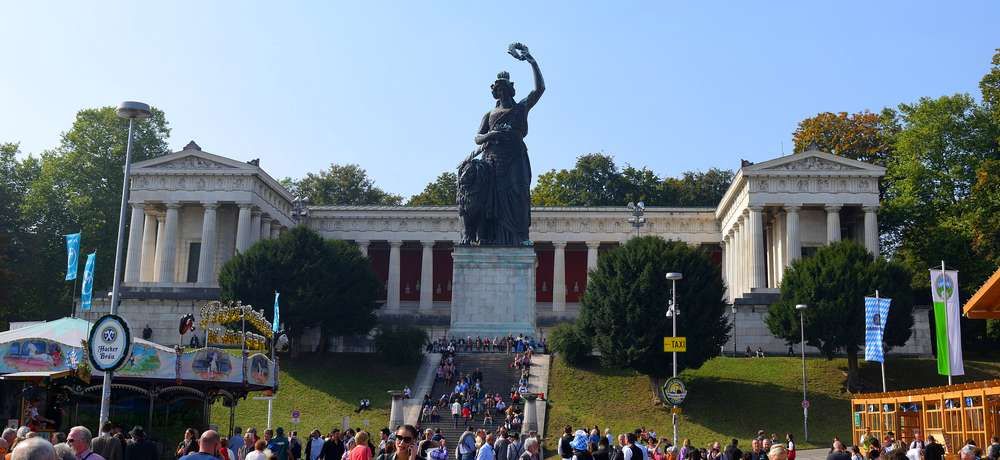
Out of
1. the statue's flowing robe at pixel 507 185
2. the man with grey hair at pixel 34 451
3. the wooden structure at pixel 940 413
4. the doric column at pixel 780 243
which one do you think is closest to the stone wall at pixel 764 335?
the doric column at pixel 780 243

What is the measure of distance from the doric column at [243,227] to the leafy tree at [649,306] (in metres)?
31.3

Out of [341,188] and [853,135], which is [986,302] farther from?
[341,188]

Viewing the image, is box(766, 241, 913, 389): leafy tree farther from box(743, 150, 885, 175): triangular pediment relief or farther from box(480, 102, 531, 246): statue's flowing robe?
box(480, 102, 531, 246): statue's flowing robe

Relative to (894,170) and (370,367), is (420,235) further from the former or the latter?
(894,170)

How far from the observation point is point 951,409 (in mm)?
24422

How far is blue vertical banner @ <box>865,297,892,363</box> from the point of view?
118 feet

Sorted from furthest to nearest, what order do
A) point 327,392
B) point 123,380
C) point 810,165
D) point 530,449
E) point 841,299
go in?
point 810,165, point 841,299, point 327,392, point 123,380, point 530,449

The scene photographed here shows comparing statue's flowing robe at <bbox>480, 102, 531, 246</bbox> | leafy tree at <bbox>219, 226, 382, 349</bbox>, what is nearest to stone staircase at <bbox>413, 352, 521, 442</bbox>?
statue's flowing robe at <bbox>480, 102, 531, 246</bbox>

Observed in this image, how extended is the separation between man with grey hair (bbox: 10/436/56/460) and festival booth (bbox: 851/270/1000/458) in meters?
15.7

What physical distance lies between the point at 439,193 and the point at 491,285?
5640cm

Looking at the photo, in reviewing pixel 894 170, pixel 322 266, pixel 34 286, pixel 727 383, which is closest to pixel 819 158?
pixel 894 170

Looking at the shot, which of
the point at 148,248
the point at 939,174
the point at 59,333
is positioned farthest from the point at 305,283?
the point at 939,174

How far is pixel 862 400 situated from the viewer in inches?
1251

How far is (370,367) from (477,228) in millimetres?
13726
